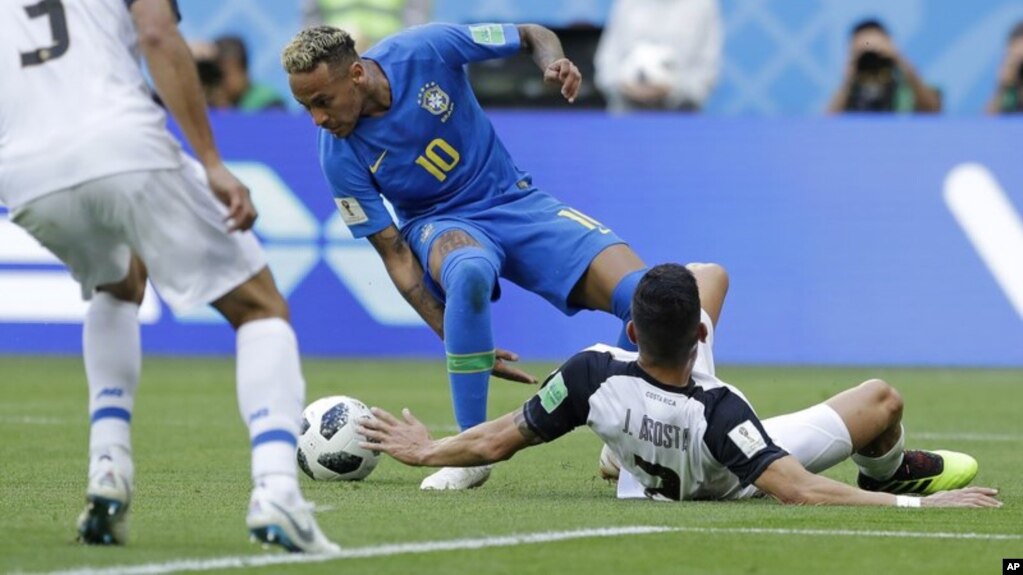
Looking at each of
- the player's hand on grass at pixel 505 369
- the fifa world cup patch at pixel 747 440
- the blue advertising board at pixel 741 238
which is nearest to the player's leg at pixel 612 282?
the player's hand on grass at pixel 505 369

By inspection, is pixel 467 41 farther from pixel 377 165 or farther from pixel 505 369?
pixel 505 369

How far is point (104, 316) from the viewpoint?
223 inches

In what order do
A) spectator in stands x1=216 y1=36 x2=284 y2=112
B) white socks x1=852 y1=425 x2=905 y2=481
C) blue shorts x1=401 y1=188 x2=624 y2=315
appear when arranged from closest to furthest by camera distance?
white socks x1=852 y1=425 x2=905 y2=481
blue shorts x1=401 y1=188 x2=624 y2=315
spectator in stands x1=216 y1=36 x2=284 y2=112

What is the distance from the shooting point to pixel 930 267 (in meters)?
14.1

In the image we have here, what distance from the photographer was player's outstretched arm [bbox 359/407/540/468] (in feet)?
21.6

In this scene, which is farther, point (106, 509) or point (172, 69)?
point (106, 509)

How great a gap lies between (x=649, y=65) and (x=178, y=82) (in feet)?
36.9

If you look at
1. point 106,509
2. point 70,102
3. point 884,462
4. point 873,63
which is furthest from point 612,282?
point 873,63

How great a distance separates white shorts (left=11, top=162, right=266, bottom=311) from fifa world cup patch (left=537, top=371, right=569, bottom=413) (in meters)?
1.55

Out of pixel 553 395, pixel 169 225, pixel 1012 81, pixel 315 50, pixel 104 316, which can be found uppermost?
pixel 315 50

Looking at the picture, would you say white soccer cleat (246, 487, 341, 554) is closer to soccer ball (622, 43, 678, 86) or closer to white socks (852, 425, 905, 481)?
→ white socks (852, 425, 905, 481)

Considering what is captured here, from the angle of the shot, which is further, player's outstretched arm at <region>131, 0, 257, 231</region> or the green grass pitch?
the green grass pitch

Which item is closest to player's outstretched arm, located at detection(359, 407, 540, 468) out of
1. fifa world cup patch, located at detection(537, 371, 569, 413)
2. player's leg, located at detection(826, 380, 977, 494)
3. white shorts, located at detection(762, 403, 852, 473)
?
fifa world cup patch, located at detection(537, 371, 569, 413)

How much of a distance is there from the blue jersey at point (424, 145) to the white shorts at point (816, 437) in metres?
1.91
